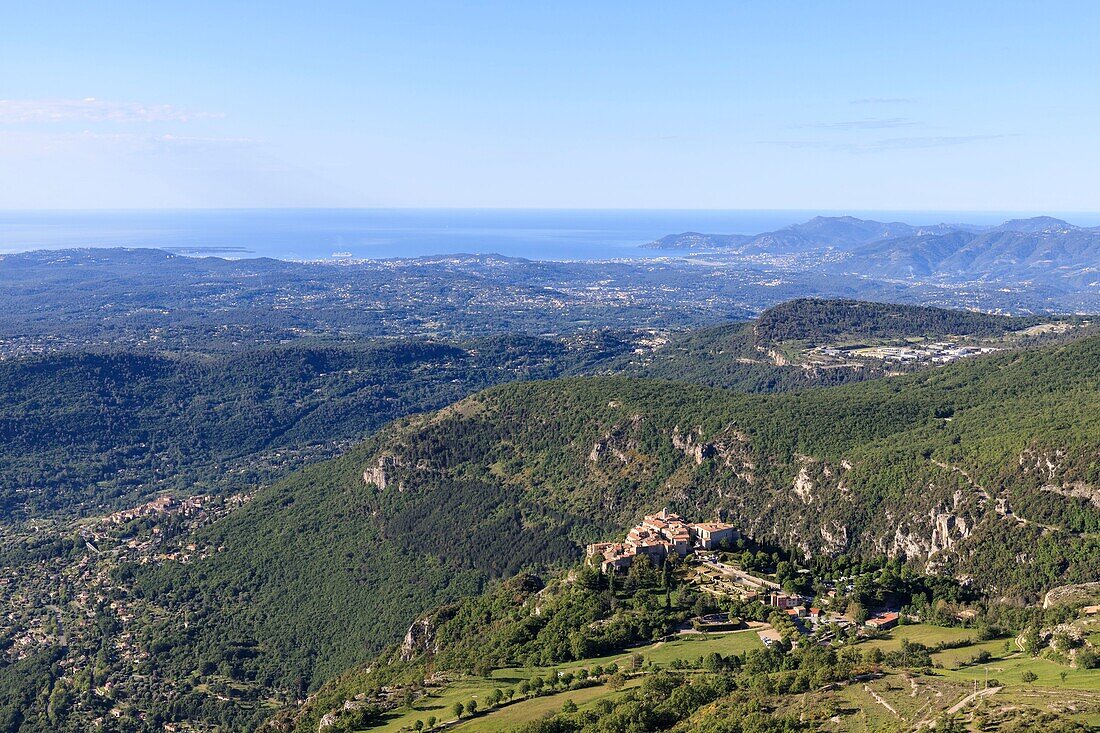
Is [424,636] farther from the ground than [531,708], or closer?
closer

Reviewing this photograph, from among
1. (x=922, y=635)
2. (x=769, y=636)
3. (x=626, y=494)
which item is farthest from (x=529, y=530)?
(x=922, y=635)

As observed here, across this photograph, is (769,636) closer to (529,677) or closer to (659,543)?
(529,677)

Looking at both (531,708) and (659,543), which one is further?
(659,543)

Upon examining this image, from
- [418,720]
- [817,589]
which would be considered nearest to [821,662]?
[817,589]

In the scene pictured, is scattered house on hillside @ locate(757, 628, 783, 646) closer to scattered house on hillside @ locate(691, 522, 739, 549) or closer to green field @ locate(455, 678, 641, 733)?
green field @ locate(455, 678, 641, 733)

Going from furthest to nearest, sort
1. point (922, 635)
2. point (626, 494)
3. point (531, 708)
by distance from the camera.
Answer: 1. point (626, 494)
2. point (922, 635)
3. point (531, 708)

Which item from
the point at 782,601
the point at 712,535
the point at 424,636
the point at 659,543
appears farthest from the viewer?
the point at 424,636

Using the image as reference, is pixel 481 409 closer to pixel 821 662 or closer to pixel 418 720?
pixel 418 720

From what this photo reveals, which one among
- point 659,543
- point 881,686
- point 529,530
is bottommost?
point 529,530
